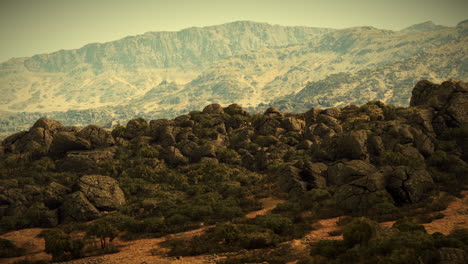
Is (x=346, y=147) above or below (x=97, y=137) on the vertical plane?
below

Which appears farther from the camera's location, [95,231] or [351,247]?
[95,231]

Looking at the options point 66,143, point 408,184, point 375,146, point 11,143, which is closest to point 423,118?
point 375,146

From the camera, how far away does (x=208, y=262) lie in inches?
971

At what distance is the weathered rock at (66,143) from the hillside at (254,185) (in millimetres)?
181

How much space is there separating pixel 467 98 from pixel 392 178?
83.2 ft

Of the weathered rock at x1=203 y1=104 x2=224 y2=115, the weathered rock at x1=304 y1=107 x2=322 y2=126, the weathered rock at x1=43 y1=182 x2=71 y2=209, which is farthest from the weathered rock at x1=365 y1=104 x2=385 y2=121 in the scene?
the weathered rock at x1=43 y1=182 x2=71 y2=209

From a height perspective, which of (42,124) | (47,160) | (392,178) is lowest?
(392,178)

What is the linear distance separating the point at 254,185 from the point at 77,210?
22.7 meters

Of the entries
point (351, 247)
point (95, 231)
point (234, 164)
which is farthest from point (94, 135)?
point (351, 247)

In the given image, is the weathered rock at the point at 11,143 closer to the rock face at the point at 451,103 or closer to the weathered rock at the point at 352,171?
the weathered rock at the point at 352,171

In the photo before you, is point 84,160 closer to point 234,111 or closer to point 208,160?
point 208,160

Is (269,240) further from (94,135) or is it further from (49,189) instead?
(94,135)

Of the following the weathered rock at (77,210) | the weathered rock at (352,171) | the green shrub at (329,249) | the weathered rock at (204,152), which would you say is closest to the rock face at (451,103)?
the weathered rock at (352,171)

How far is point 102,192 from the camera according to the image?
146 feet
